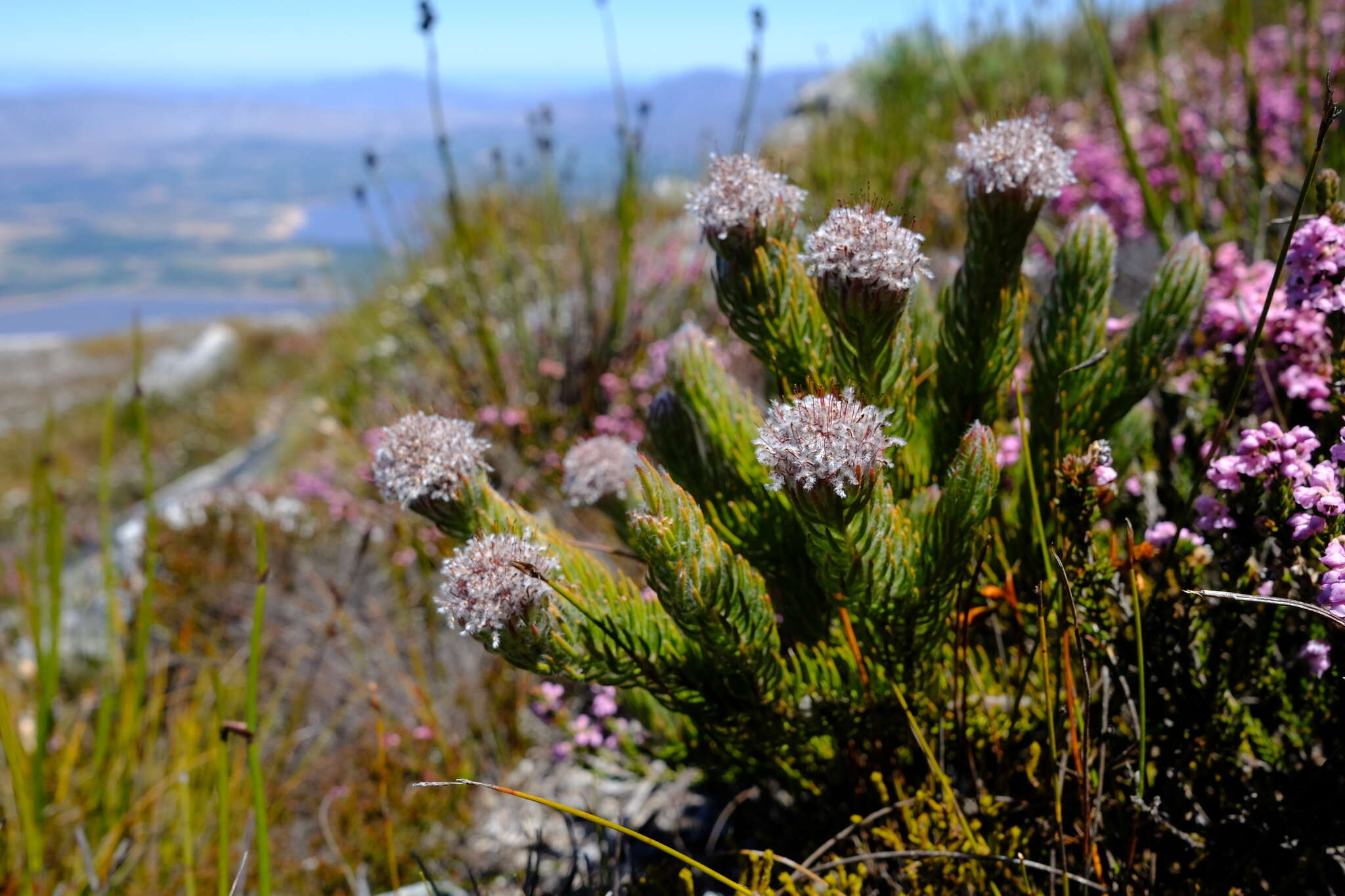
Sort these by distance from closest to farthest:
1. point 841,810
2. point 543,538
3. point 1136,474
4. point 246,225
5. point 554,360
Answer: point 543,538 → point 841,810 → point 1136,474 → point 554,360 → point 246,225

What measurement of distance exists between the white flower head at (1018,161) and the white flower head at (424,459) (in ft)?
3.57

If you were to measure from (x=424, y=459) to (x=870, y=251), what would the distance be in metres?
0.86

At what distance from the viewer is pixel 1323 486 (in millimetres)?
1183

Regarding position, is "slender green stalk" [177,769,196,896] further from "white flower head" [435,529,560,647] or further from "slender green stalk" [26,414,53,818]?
"white flower head" [435,529,560,647]

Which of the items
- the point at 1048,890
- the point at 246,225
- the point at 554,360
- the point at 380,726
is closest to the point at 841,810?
the point at 1048,890

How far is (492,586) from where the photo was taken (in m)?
1.17

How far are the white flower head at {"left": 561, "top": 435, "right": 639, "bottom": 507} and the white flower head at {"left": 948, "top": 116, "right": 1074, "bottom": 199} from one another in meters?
0.93

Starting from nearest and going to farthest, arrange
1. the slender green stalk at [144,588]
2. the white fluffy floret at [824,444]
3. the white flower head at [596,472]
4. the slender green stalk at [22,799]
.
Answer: the white fluffy floret at [824,444] → the white flower head at [596,472] → the slender green stalk at [22,799] → the slender green stalk at [144,588]

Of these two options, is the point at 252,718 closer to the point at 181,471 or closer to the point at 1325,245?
the point at 1325,245

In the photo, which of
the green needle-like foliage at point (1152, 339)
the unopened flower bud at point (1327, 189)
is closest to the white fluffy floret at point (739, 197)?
the green needle-like foliage at point (1152, 339)

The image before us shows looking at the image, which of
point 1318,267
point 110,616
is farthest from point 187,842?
point 1318,267

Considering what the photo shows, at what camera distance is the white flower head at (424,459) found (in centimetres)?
136

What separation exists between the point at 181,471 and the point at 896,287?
15.1 m

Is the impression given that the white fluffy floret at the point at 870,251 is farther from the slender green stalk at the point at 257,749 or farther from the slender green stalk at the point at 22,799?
the slender green stalk at the point at 22,799
